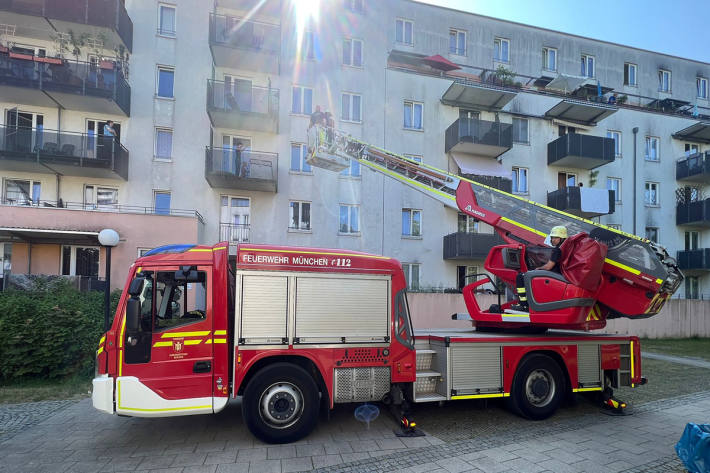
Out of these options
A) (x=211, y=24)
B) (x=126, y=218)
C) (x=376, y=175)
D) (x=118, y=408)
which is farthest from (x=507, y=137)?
(x=118, y=408)

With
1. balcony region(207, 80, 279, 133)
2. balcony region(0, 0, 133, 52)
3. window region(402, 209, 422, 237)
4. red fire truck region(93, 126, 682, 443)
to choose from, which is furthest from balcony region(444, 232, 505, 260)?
balcony region(0, 0, 133, 52)

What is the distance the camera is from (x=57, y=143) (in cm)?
1581

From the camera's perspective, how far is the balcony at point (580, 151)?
68.4ft

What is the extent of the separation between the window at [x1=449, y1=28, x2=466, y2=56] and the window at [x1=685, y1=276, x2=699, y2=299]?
770 inches

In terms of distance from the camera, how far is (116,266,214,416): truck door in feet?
16.6

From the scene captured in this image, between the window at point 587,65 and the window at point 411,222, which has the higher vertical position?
the window at point 587,65

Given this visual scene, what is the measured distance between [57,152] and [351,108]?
12.6 metres

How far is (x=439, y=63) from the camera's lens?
2097cm

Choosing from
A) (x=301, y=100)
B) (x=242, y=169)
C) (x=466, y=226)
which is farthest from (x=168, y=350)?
(x=466, y=226)

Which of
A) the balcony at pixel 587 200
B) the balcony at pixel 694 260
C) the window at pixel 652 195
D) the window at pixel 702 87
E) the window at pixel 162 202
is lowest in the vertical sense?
the balcony at pixel 694 260

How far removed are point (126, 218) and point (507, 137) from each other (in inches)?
698

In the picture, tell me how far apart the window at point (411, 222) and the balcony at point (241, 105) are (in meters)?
7.71

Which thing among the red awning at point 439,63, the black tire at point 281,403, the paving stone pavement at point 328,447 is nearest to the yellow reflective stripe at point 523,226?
the paving stone pavement at point 328,447

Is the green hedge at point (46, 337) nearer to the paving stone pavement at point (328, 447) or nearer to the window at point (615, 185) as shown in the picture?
the paving stone pavement at point (328, 447)
